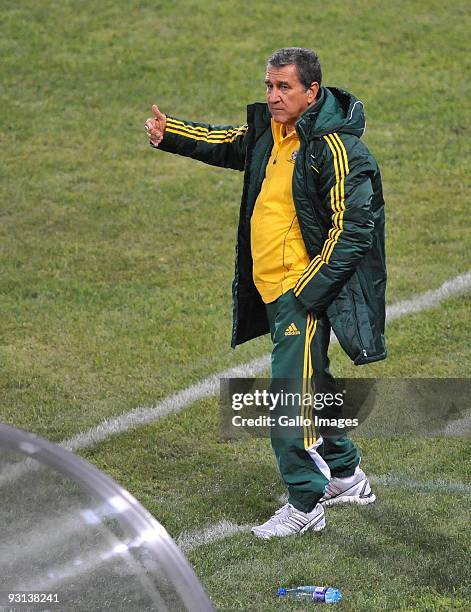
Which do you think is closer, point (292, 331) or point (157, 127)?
point (292, 331)

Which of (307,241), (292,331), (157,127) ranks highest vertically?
(157,127)

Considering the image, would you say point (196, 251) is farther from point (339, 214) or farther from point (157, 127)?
point (339, 214)

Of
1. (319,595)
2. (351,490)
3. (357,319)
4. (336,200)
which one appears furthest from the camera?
(351,490)

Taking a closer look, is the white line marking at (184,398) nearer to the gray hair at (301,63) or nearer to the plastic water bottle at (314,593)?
the plastic water bottle at (314,593)

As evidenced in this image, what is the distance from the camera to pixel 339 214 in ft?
18.2

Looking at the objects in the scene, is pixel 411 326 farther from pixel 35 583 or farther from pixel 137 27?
pixel 137 27

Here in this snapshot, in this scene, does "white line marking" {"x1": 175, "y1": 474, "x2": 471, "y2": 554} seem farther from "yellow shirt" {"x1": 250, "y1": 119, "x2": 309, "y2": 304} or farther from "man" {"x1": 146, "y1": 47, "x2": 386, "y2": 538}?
"yellow shirt" {"x1": 250, "y1": 119, "x2": 309, "y2": 304}

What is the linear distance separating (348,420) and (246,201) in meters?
1.92

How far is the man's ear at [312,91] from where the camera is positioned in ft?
18.5

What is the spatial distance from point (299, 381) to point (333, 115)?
1.11 m
